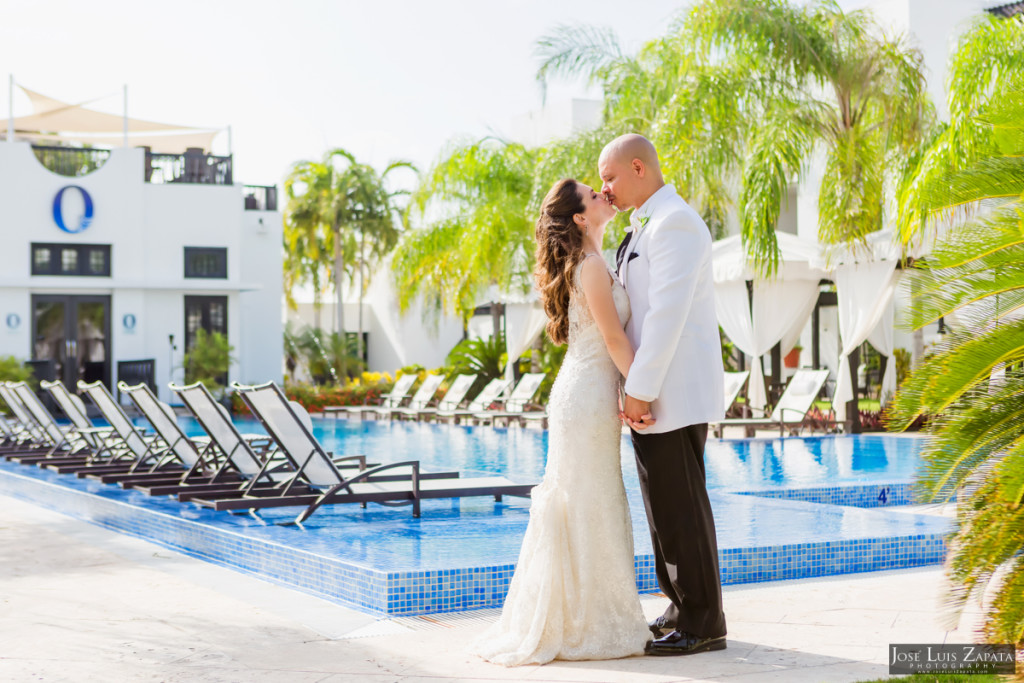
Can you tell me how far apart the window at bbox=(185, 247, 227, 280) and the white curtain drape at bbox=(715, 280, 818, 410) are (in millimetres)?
13077

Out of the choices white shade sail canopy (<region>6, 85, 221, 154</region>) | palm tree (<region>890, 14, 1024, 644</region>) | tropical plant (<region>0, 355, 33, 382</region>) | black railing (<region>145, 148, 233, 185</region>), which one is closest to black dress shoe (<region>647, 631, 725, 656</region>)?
palm tree (<region>890, 14, 1024, 644</region>)

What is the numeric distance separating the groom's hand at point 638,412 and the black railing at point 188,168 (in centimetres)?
2315

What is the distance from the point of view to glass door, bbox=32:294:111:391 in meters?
23.5

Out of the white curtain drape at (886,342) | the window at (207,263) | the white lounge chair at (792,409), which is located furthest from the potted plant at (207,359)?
the white curtain drape at (886,342)

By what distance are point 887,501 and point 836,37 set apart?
8.33 m

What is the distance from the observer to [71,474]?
10320mm

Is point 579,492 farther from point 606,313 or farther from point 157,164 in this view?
point 157,164

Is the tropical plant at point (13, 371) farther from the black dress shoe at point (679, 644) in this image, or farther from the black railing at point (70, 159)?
the black dress shoe at point (679, 644)

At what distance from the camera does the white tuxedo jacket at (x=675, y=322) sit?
11.8 ft

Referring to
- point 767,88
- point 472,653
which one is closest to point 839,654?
point 472,653

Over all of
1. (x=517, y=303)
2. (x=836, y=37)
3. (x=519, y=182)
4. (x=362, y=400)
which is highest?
(x=836, y=37)

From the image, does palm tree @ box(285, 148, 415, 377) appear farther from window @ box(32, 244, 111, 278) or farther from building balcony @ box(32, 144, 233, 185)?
window @ box(32, 244, 111, 278)

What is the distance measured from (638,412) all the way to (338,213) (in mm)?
27807

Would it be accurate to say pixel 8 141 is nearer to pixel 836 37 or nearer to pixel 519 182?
pixel 519 182
